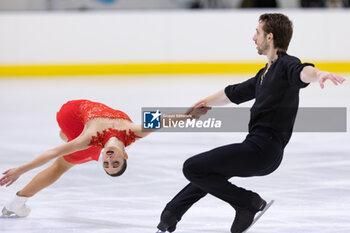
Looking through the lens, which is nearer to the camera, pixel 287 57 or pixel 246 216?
pixel 287 57

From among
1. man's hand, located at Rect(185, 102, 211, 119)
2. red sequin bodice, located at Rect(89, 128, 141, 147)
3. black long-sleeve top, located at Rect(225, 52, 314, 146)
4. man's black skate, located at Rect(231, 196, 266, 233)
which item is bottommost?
man's black skate, located at Rect(231, 196, 266, 233)

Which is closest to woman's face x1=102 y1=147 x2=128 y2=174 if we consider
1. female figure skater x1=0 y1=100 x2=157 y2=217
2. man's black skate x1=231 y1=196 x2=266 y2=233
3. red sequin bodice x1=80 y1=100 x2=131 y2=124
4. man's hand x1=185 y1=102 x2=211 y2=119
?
female figure skater x1=0 y1=100 x2=157 y2=217

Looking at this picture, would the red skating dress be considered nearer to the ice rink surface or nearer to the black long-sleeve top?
the ice rink surface

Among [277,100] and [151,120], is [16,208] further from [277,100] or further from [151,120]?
[277,100]

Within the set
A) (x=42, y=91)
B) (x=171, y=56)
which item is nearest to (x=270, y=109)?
(x=42, y=91)

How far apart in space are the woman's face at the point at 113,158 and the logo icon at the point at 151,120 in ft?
0.61

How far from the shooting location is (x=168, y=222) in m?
2.73

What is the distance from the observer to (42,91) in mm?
7918

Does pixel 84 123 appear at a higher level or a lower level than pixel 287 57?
lower

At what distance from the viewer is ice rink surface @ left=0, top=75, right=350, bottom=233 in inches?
115

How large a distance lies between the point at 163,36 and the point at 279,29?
6.97 metres

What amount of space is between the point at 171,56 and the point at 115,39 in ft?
2.98

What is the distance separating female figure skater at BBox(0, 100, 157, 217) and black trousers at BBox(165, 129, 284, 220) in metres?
0.40

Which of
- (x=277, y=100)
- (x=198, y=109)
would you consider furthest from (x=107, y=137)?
(x=277, y=100)
